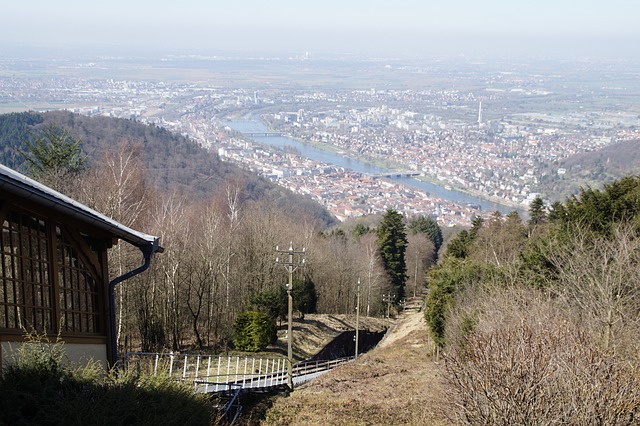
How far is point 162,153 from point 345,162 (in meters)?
78.5

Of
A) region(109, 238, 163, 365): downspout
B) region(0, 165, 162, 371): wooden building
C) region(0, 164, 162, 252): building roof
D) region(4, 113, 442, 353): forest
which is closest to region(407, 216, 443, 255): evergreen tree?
region(4, 113, 442, 353): forest

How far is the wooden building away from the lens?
6.20m

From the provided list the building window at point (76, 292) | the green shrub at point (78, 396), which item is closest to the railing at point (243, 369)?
the building window at point (76, 292)

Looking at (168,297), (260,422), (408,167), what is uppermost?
(260,422)

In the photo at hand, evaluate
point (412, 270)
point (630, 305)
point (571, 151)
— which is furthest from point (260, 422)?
point (571, 151)

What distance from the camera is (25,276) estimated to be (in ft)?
21.4

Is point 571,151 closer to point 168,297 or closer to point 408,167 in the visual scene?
point 408,167

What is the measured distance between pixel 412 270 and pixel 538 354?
50.5 m

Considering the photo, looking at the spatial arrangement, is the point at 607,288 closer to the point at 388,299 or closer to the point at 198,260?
the point at 198,260

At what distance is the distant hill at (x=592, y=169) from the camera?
93875mm

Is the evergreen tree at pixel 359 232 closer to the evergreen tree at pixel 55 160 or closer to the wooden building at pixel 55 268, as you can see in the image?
the evergreen tree at pixel 55 160

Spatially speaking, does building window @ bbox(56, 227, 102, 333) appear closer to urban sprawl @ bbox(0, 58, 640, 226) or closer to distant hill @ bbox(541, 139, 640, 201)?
urban sprawl @ bbox(0, 58, 640, 226)

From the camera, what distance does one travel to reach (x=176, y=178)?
62.3 meters

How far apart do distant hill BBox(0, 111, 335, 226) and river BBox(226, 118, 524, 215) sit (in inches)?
1487
